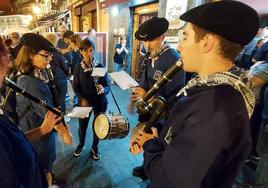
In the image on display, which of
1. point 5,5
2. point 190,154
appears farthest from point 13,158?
point 5,5

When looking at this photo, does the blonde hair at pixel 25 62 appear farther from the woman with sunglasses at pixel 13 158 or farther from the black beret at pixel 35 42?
the woman with sunglasses at pixel 13 158

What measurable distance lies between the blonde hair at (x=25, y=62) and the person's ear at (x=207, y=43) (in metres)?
1.55

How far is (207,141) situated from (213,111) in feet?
0.39

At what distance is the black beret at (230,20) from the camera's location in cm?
86

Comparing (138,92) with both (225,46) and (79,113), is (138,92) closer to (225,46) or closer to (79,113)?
(79,113)

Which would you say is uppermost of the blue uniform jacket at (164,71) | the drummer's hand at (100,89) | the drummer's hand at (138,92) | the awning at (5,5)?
the awning at (5,5)

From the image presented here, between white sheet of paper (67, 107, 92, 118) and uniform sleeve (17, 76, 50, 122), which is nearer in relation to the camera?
uniform sleeve (17, 76, 50, 122)

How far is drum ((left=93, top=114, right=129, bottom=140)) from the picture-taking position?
2213 mm

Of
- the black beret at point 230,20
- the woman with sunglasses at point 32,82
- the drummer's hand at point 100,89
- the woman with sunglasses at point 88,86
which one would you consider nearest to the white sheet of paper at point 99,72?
the woman with sunglasses at point 88,86

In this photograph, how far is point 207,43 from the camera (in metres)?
0.95

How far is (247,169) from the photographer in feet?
9.57

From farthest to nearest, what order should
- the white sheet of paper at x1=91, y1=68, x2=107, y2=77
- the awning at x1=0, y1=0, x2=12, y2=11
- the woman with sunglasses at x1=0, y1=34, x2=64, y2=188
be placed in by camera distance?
the awning at x1=0, y1=0, x2=12, y2=11 < the white sheet of paper at x1=91, y1=68, x2=107, y2=77 < the woman with sunglasses at x1=0, y1=34, x2=64, y2=188

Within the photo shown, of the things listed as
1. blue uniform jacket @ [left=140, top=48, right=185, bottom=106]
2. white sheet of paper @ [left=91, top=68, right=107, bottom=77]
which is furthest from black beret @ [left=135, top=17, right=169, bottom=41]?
white sheet of paper @ [left=91, top=68, right=107, bottom=77]

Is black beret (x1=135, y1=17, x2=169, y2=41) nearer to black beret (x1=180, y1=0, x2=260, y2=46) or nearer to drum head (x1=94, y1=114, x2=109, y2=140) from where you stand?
drum head (x1=94, y1=114, x2=109, y2=140)
